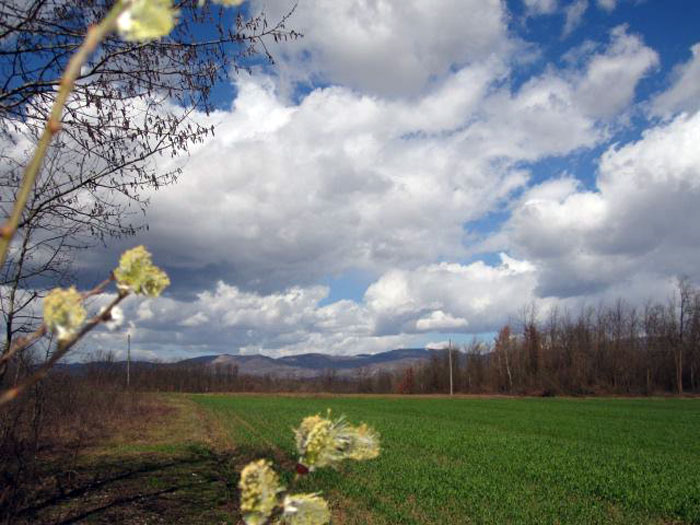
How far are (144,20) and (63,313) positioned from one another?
0.37 metres

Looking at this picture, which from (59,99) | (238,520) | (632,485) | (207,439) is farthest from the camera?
(207,439)

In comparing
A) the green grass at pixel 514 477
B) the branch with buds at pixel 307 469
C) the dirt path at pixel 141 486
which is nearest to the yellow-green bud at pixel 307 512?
the branch with buds at pixel 307 469

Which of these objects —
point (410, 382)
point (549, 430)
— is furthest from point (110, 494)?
point (410, 382)

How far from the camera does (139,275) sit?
2.50 ft

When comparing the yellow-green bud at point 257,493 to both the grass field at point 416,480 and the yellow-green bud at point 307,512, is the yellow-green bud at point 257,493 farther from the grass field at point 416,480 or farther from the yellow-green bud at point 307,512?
the grass field at point 416,480

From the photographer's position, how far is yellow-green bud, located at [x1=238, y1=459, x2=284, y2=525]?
81cm

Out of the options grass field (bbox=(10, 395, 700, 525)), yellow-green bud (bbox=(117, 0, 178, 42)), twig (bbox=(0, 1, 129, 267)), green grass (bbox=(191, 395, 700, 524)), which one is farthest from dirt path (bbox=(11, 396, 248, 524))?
yellow-green bud (bbox=(117, 0, 178, 42))

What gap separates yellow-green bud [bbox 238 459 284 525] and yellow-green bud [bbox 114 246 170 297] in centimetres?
31

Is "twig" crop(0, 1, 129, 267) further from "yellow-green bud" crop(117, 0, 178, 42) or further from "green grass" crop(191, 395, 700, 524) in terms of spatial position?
"green grass" crop(191, 395, 700, 524)

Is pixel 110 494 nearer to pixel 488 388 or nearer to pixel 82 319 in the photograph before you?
pixel 82 319

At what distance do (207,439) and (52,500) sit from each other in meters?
13.6

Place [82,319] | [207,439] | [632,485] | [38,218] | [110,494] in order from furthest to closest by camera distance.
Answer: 1. [207,439]
2. [632,485]
3. [110,494]
4. [38,218]
5. [82,319]

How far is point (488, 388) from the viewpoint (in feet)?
303

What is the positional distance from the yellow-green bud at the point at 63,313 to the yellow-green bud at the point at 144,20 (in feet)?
1.10
